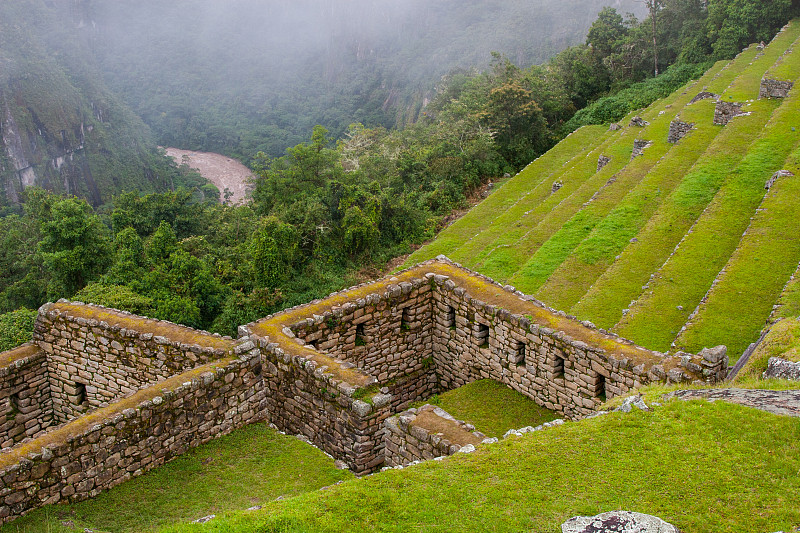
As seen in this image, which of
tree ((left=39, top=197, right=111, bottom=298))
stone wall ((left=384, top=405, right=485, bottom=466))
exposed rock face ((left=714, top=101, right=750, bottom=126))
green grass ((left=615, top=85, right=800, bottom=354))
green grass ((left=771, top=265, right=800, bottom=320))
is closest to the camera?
stone wall ((left=384, top=405, right=485, bottom=466))

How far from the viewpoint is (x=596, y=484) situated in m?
6.28

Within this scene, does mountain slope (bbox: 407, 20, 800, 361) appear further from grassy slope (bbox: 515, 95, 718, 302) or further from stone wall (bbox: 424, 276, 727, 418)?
stone wall (bbox: 424, 276, 727, 418)

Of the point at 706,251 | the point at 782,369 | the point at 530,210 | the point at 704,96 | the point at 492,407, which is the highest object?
the point at 704,96

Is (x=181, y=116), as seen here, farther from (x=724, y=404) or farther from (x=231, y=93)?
(x=724, y=404)

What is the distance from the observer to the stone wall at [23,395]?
10773 millimetres

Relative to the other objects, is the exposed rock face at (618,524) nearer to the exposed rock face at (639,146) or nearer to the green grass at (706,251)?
the green grass at (706,251)

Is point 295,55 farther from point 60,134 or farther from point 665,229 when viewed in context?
point 665,229

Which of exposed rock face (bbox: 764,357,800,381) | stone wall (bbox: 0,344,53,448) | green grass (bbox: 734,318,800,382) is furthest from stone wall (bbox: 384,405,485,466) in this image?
stone wall (bbox: 0,344,53,448)

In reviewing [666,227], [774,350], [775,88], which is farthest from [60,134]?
[774,350]

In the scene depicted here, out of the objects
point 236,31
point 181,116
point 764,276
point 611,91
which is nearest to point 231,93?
point 181,116

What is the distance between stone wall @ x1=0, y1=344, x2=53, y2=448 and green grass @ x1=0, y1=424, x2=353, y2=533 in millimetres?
3213

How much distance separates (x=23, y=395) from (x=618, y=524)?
31.9ft

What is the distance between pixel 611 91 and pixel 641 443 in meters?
43.6

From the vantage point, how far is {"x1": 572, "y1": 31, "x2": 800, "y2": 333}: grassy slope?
17594mm
